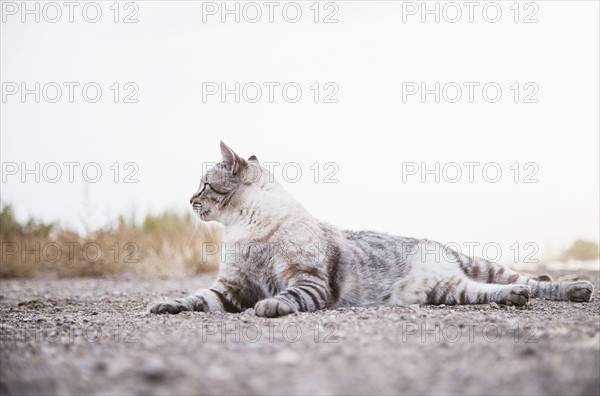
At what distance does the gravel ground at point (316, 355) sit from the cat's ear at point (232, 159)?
1800mm

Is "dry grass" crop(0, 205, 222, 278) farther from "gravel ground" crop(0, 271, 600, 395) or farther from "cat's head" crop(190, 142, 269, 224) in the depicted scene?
"gravel ground" crop(0, 271, 600, 395)

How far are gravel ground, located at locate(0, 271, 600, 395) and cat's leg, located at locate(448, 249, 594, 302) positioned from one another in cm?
134

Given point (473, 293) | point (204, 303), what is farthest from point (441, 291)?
point (204, 303)

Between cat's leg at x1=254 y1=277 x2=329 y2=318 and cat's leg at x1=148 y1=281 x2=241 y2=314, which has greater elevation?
cat's leg at x1=254 y1=277 x2=329 y2=318

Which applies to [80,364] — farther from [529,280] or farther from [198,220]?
[529,280]

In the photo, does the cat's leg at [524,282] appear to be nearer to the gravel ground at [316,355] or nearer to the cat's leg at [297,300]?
the gravel ground at [316,355]

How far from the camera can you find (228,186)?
5.60 metres

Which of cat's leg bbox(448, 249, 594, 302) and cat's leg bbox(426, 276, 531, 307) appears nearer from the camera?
cat's leg bbox(426, 276, 531, 307)

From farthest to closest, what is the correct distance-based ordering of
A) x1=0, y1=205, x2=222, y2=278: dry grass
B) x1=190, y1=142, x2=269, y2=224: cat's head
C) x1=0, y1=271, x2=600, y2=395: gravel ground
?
x1=0, y1=205, x2=222, y2=278: dry grass, x1=190, y1=142, x2=269, y2=224: cat's head, x1=0, y1=271, x2=600, y2=395: gravel ground

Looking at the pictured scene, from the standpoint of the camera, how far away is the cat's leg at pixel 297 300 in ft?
13.6

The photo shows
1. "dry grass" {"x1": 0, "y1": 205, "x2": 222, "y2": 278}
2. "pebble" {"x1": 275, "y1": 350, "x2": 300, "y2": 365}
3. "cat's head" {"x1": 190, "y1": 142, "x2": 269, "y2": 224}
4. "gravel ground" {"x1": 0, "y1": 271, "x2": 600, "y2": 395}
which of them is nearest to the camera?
"gravel ground" {"x1": 0, "y1": 271, "x2": 600, "y2": 395}

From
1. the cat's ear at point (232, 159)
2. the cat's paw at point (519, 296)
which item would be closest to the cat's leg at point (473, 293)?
the cat's paw at point (519, 296)

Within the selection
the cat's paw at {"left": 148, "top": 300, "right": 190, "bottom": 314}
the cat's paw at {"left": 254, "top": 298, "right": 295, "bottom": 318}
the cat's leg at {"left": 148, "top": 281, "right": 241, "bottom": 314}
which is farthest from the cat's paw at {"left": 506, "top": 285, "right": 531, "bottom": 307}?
the cat's paw at {"left": 148, "top": 300, "right": 190, "bottom": 314}

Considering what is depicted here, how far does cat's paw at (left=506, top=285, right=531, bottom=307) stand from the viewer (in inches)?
189
